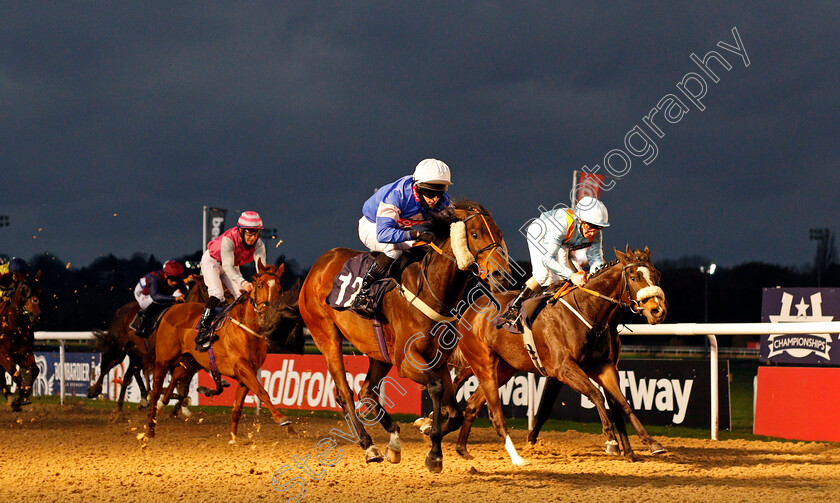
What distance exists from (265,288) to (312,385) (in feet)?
13.2

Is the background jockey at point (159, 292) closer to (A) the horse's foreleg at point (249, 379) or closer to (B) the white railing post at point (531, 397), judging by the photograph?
(A) the horse's foreleg at point (249, 379)

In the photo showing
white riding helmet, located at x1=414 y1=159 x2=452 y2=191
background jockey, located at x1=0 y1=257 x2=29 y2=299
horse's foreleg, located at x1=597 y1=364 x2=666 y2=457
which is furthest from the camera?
background jockey, located at x1=0 y1=257 x2=29 y2=299

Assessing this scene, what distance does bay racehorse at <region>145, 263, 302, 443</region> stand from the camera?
764 cm

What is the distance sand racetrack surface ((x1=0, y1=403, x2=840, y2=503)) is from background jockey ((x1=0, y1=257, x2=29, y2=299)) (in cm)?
226

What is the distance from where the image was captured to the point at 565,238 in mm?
6770

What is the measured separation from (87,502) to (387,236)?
2.40 meters

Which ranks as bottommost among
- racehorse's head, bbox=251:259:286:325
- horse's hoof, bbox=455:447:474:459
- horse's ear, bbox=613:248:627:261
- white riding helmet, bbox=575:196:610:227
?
horse's hoof, bbox=455:447:474:459

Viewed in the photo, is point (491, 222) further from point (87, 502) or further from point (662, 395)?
point (662, 395)

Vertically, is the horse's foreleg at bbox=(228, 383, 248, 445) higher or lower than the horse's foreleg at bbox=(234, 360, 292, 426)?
lower

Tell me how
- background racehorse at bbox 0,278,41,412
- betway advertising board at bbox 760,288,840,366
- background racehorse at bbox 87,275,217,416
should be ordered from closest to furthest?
betway advertising board at bbox 760,288,840,366 < background racehorse at bbox 0,278,41,412 < background racehorse at bbox 87,275,217,416

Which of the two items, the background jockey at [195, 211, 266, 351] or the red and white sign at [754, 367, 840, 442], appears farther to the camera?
the background jockey at [195, 211, 266, 351]

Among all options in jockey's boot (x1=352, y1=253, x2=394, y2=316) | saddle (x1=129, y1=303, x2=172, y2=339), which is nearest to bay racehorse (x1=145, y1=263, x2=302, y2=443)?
jockey's boot (x1=352, y1=253, x2=394, y2=316)

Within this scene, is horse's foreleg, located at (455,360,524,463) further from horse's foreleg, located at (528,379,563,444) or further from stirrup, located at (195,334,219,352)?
stirrup, located at (195,334,219,352)

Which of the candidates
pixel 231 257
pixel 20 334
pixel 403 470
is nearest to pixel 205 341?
pixel 231 257
